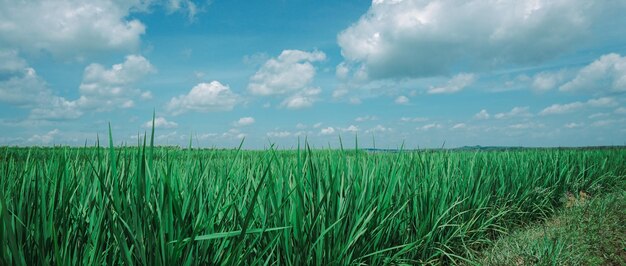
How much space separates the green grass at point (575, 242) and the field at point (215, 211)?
1.29 ft

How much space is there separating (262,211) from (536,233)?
11.4ft

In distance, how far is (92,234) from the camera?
67.7 inches

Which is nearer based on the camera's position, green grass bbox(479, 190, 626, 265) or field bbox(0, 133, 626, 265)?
field bbox(0, 133, 626, 265)

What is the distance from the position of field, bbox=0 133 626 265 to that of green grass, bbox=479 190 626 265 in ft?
1.29

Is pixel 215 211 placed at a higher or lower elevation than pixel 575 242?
higher

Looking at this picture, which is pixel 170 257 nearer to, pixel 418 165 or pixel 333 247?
pixel 333 247

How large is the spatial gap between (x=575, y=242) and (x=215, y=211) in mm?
3832

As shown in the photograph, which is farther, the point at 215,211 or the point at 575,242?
the point at 575,242

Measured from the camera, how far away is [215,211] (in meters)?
1.80

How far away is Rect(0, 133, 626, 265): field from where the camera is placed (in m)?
1.62

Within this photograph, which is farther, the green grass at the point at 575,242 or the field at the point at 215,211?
the green grass at the point at 575,242

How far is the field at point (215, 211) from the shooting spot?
1.62 m

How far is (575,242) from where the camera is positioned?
4.16m

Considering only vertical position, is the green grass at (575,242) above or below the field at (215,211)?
below
